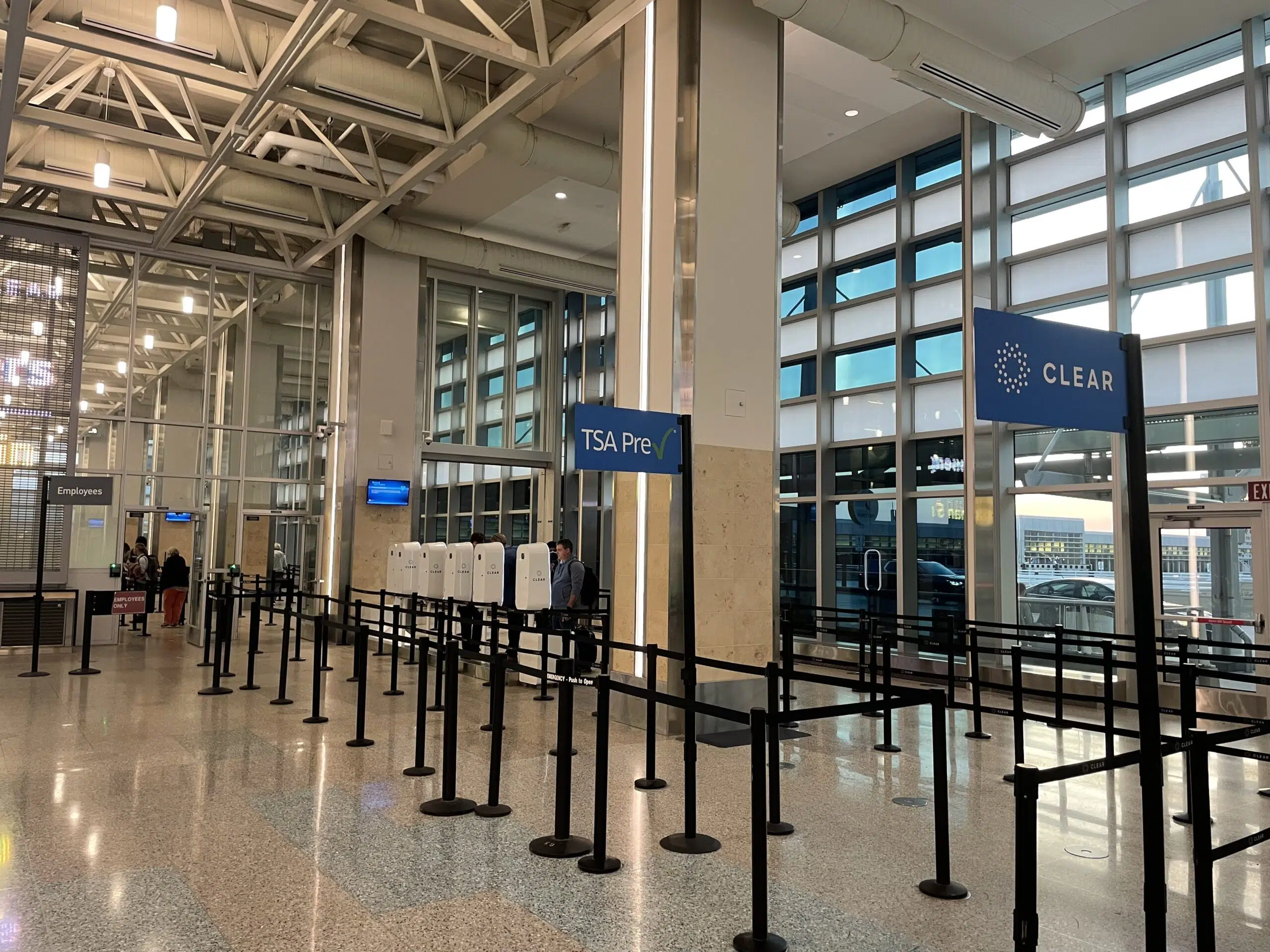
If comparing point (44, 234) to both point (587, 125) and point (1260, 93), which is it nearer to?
point (587, 125)

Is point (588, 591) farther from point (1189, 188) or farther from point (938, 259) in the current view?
point (1189, 188)

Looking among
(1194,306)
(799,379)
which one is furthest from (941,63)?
(799,379)

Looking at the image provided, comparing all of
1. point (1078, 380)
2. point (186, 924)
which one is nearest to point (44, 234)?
point (186, 924)

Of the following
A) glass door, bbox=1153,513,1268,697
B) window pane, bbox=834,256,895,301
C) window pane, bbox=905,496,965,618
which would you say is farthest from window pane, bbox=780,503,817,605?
glass door, bbox=1153,513,1268,697

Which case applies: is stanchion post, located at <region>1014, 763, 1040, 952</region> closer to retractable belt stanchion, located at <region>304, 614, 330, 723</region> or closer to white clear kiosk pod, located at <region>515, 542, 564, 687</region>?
retractable belt stanchion, located at <region>304, 614, 330, 723</region>

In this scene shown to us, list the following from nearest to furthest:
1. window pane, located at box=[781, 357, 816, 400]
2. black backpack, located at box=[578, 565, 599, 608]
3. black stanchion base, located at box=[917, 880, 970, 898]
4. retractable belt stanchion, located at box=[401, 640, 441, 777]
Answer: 1. black stanchion base, located at box=[917, 880, 970, 898]
2. retractable belt stanchion, located at box=[401, 640, 441, 777]
3. black backpack, located at box=[578, 565, 599, 608]
4. window pane, located at box=[781, 357, 816, 400]

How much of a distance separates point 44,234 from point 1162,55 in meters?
16.1

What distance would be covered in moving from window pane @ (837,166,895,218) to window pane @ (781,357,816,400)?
8.15 ft

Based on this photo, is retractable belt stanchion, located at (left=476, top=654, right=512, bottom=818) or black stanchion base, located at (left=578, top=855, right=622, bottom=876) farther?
retractable belt stanchion, located at (left=476, top=654, right=512, bottom=818)

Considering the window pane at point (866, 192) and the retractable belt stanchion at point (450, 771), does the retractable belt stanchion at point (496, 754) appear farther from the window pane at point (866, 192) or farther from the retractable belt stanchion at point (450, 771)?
the window pane at point (866, 192)

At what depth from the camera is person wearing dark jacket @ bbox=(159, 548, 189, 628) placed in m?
16.3

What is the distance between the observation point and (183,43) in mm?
9109

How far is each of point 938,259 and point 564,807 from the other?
35.6 feet

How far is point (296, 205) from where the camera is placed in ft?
47.2
